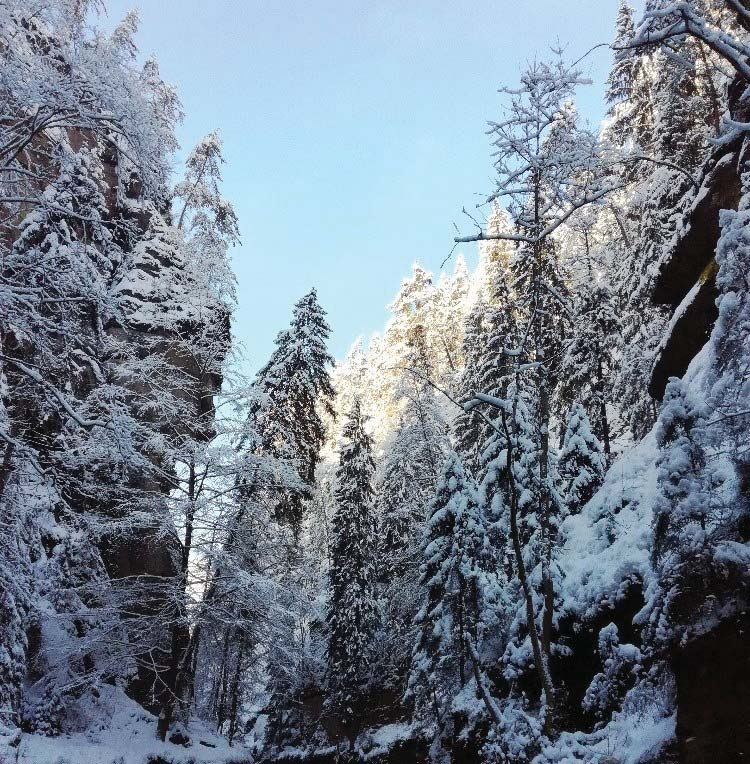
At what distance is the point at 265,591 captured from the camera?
13258 mm

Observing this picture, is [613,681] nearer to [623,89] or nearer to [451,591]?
[451,591]

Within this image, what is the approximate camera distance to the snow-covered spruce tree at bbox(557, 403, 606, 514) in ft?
54.6

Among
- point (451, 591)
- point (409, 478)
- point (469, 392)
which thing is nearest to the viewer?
point (451, 591)

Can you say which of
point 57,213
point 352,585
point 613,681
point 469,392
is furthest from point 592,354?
point 57,213

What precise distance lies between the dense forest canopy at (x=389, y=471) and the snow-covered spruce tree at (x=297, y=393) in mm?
Result: 152

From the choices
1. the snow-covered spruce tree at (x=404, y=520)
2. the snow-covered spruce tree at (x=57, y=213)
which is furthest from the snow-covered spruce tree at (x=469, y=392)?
the snow-covered spruce tree at (x=57, y=213)

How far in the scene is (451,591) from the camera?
1684cm

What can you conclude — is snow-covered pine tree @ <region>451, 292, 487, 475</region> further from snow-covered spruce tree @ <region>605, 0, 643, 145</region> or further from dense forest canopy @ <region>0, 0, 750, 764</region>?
snow-covered spruce tree @ <region>605, 0, 643, 145</region>

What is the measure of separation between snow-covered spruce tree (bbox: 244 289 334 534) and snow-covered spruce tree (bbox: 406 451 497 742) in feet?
18.1

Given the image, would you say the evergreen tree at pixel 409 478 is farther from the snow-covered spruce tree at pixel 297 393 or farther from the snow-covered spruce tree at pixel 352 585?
the snow-covered spruce tree at pixel 297 393

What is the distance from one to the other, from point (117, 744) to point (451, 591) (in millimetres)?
9511

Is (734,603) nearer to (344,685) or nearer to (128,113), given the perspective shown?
(128,113)

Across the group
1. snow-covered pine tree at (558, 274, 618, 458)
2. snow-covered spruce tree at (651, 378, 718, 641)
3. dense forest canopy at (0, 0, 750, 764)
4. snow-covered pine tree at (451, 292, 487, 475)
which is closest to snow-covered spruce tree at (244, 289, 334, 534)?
dense forest canopy at (0, 0, 750, 764)

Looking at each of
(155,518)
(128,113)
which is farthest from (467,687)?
(128,113)
